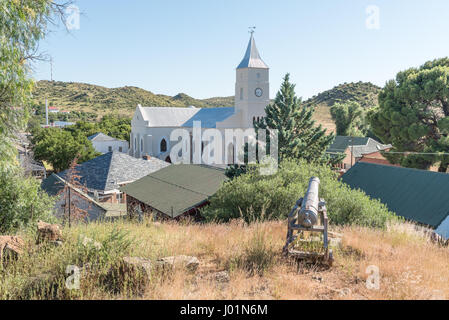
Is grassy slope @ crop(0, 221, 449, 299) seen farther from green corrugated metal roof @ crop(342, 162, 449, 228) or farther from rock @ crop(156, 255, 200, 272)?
green corrugated metal roof @ crop(342, 162, 449, 228)

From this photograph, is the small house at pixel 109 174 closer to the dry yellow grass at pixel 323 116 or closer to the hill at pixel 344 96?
the dry yellow grass at pixel 323 116

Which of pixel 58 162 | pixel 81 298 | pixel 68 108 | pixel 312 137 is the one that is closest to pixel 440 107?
pixel 312 137

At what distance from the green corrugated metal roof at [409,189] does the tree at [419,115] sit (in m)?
8.74

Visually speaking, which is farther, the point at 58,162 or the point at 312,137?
the point at 58,162

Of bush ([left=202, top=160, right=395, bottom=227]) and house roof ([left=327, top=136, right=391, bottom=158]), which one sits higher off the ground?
house roof ([left=327, top=136, right=391, bottom=158])

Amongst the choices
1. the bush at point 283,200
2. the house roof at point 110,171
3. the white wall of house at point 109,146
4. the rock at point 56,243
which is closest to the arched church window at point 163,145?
the white wall of house at point 109,146

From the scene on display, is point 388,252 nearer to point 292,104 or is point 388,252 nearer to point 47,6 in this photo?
point 47,6

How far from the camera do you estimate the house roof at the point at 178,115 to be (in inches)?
1891

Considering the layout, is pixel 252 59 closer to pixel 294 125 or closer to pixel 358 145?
pixel 358 145

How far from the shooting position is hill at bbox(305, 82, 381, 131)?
317 ft

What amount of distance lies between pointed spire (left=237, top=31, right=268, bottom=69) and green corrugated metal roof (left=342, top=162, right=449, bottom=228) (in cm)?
2584

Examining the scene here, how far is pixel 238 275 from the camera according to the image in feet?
18.0

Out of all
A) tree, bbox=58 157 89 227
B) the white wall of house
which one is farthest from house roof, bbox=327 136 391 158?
tree, bbox=58 157 89 227

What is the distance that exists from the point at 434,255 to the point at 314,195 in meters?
2.92
